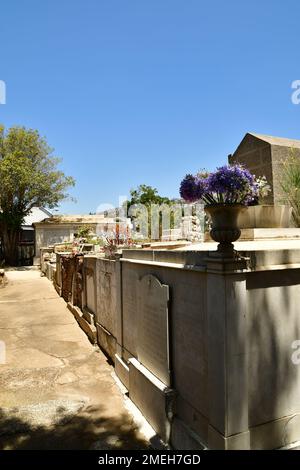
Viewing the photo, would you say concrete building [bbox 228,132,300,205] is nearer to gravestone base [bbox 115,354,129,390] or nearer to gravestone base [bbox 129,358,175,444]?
gravestone base [bbox 115,354,129,390]

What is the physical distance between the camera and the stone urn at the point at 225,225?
8.43 ft

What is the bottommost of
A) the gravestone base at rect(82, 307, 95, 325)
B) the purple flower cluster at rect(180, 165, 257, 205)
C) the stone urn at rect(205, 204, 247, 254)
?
the gravestone base at rect(82, 307, 95, 325)

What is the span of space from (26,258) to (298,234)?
92.2 feet

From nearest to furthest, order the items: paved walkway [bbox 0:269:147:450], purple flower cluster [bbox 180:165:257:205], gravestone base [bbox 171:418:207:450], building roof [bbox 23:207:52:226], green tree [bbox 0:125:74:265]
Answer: purple flower cluster [bbox 180:165:257:205]
gravestone base [bbox 171:418:207:450]
paved walkway [bbox 0:269:147:450]
green tree [bbox 0:125:74:265]
building roof [bbox 23:207:52:226]

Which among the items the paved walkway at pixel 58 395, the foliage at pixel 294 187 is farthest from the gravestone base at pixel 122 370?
the foliage at pixel 294 187

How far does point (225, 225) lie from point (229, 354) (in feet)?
3.42

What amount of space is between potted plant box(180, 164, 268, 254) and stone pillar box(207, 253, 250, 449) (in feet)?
0.66

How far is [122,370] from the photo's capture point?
4961 mm

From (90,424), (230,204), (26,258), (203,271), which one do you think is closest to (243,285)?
(203,271)

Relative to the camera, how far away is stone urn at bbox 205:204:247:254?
101 inches

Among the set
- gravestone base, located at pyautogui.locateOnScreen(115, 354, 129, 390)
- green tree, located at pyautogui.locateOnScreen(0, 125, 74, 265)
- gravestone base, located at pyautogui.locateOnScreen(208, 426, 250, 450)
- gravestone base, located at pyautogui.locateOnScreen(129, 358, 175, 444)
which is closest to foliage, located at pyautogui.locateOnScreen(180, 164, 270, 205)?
gravestone base, located at pyautogui.locateOnScreen(208, 426, 250, 450)

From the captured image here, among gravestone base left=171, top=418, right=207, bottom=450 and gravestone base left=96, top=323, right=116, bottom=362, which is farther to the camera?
gravestone base left=96, top=323, right=116, bottom=362

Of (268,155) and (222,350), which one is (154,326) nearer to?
(222,350)

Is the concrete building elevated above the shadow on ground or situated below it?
above
